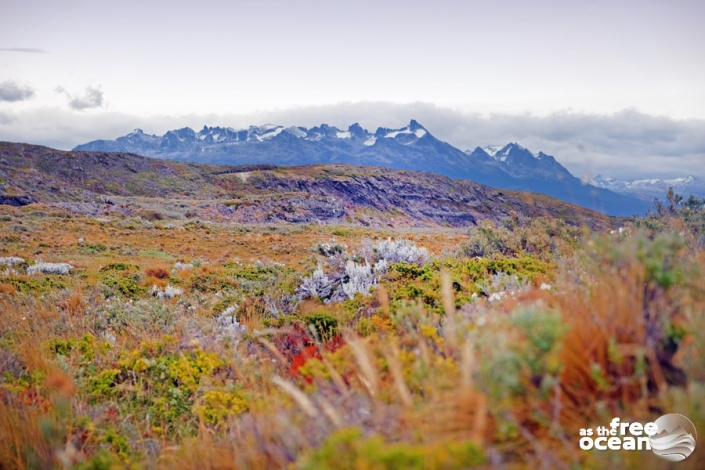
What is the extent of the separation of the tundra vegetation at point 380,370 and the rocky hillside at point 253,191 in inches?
1716

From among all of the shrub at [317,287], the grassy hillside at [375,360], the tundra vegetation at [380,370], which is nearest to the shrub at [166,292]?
the grassy hillside at [375,360]

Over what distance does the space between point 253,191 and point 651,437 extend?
8841cm

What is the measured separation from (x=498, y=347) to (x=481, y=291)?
392 centimetres

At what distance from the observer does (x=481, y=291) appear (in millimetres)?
5828

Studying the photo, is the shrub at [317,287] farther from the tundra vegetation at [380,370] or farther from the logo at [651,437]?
the logo at [651,437]

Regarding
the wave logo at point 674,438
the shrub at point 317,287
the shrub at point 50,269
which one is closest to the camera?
the wave logo at point 674,438

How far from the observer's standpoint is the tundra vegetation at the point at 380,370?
1.92 m

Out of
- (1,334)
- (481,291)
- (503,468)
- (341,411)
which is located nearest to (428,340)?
(341,411)

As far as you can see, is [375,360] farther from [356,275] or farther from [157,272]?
[157,272]

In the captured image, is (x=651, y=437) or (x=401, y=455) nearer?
(x=401, y=455)

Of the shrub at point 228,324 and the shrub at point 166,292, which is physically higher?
the shrub at point 228,324

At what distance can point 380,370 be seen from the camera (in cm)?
290

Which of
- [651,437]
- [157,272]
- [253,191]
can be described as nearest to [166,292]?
[157,272]

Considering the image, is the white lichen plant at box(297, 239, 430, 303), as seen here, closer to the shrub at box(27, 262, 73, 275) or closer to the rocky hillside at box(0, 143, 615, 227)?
the shrub at box(27, 262, 73, 275)
